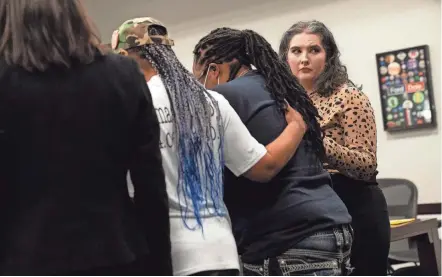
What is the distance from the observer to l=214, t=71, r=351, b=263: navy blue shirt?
1.67 metres

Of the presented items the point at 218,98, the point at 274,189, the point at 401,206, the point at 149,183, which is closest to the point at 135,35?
the point at 218,98

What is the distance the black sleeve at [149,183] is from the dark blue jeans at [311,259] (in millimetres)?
386

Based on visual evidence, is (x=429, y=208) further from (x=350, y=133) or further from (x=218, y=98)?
(x=218, y=98)

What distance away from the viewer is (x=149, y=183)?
1356 mm

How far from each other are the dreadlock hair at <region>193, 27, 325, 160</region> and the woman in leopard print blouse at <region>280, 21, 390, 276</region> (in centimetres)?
21

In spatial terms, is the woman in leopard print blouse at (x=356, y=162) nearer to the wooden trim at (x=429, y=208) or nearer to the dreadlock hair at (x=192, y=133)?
the dreadlock hair at (x=192, y=133)

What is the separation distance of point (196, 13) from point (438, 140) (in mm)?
2207

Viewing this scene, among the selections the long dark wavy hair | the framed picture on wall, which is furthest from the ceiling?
the long dark wavy hair

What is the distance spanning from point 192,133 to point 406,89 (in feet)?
10.7

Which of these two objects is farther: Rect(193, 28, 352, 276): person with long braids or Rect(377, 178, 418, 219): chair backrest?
Rect(377, 178, 418, 219): chair backrest

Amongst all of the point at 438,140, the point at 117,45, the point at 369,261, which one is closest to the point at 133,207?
the point at 117,45

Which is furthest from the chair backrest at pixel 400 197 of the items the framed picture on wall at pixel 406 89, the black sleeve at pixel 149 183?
the black sleeve at pixel 149 183

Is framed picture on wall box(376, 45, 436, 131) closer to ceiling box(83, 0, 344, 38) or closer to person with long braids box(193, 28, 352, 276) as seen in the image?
ceiling box(83, 0, 344, 38)

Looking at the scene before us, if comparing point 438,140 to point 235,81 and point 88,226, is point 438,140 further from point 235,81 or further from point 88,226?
point 88,226
